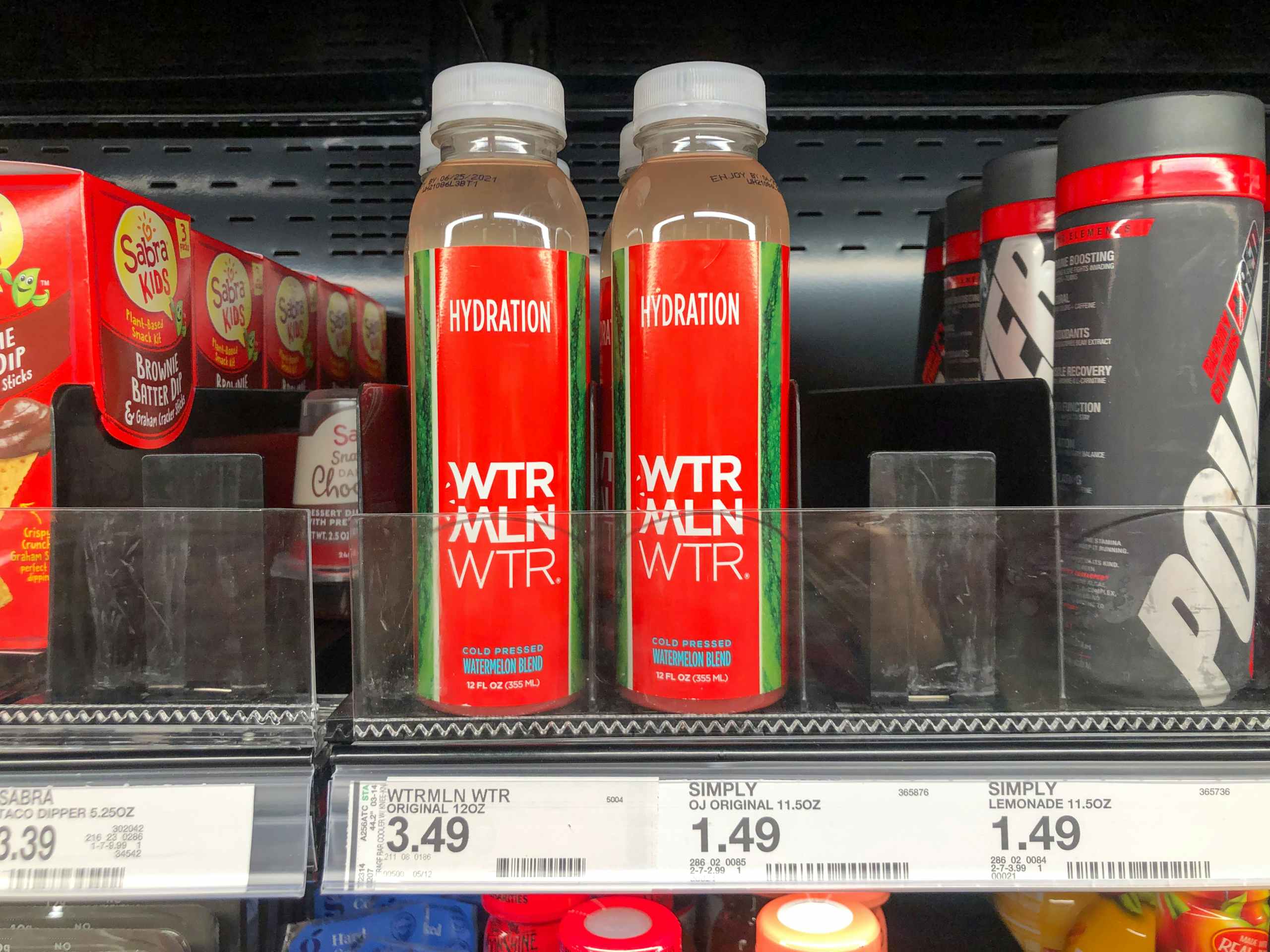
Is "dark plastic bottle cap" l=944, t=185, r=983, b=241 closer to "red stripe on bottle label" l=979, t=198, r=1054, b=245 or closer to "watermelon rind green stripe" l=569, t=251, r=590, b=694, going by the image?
"red stripe on bottle label" l=979, t=198, r=1054, b=245

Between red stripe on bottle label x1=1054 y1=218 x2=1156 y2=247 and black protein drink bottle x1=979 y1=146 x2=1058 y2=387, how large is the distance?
0.70 ft

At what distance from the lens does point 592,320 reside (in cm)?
121

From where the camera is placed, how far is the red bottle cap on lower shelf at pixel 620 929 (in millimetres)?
638

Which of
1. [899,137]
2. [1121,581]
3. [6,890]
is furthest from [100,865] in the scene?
[899,137]

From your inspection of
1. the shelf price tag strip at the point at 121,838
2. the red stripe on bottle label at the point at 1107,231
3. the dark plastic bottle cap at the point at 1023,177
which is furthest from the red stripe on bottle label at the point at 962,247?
the shelf price tag strip at the point at 121,838

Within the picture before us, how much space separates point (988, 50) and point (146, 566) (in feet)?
3.41

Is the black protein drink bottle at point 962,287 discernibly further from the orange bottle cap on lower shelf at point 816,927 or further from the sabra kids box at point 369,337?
the sabra kids box at point 369,337

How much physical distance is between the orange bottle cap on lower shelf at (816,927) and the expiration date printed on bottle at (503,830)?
0.11 m

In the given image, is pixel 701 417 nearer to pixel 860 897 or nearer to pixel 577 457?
pixel 577 457

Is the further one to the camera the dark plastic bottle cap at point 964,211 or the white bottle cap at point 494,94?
the dark plastic bottle cap at point 964,211

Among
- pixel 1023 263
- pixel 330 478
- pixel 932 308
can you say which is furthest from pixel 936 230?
pixel 330 478

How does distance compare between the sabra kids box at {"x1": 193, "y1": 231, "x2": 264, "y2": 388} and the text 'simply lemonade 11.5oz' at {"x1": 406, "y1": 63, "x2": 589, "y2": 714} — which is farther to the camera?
the sabra kids box at {"x1": 193, "y1": 231, "x2": 264, "y2": 388}

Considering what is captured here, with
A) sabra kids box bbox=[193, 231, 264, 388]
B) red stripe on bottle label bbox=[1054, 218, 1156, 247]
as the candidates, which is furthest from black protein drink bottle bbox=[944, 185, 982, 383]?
sabra kids box bbox=[193, 231, 264, 388]

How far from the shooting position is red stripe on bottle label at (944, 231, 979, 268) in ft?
3.26
